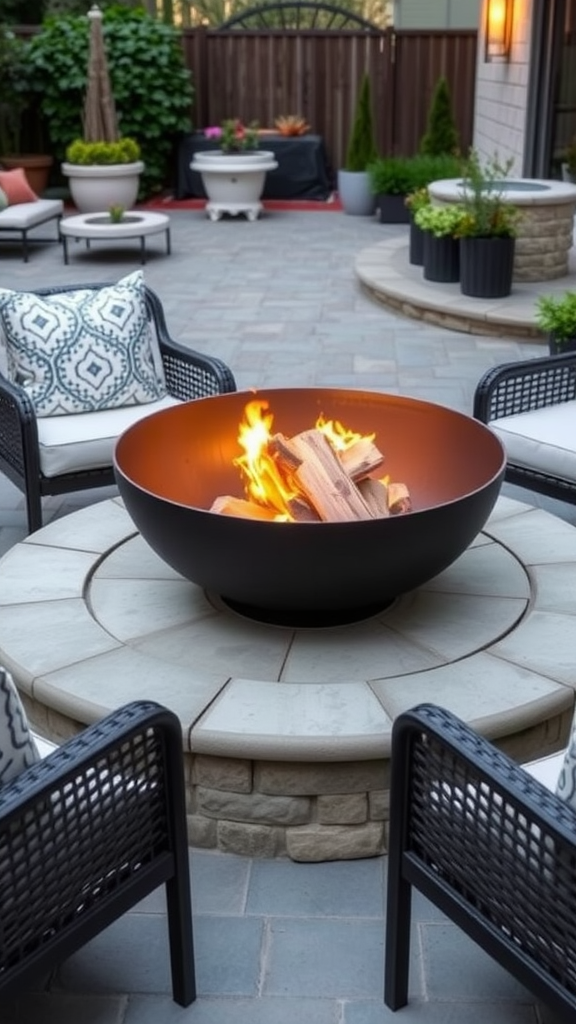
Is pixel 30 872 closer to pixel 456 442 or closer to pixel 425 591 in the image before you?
pixel 425 591

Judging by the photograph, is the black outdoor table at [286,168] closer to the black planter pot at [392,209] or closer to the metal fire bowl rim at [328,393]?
the black planter pot at [392,209]

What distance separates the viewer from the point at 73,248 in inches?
414

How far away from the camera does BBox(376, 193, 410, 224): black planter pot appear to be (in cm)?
1140

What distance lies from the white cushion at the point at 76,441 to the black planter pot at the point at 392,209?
26.1 ft

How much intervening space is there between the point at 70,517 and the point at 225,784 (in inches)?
56.7

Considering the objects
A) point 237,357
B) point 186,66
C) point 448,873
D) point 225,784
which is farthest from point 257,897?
point 186,66

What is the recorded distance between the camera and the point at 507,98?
10.9m

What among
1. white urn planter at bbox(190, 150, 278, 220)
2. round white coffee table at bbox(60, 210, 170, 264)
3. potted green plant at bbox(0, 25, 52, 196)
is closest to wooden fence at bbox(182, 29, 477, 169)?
white urn planter at bbox(190, 150, 278, 220)

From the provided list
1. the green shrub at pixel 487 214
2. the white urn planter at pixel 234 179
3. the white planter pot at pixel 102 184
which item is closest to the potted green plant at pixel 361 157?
the white urn planter at pixel 234 179

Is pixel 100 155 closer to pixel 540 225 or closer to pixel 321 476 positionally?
pixel 540 225

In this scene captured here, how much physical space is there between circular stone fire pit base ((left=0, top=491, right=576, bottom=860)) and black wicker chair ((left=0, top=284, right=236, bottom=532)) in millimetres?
A: 531

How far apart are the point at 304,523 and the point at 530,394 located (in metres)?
1.85

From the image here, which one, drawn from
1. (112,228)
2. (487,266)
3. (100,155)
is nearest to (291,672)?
(487,266)

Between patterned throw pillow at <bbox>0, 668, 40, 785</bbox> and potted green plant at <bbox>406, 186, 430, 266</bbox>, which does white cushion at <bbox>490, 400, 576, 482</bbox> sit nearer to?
patterned throw pillow at <bbox>0, 668, 40, 785</bbox>
